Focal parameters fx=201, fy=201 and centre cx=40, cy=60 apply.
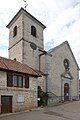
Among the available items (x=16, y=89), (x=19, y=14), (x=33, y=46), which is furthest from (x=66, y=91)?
(x=16, y=89)

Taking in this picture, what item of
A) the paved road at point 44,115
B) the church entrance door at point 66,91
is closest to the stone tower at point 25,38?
the church entrance door at point 66,91

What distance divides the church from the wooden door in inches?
104

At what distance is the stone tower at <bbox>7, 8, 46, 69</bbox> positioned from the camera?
101ft

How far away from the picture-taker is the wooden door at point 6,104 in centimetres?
1927

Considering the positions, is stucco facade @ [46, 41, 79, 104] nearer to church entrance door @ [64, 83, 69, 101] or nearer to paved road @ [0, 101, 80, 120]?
church entrance door @ [64, 83, 69, 101]

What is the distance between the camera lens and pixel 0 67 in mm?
19312

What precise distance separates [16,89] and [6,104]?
Answer: 1905mm

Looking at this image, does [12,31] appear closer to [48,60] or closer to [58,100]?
[48,60]

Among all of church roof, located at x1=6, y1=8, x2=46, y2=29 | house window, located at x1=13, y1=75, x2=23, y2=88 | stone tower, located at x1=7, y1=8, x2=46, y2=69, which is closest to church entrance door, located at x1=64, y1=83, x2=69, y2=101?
stone tower, located at x1=7, y1=8, x2=46, y2=69

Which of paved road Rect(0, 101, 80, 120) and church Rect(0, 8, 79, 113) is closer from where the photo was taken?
paved road Rect(0, 101, 80, 120)

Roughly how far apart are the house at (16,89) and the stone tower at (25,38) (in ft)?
24.8

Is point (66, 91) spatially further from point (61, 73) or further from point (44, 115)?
point (44, 115)

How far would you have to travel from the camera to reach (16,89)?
20.8 m

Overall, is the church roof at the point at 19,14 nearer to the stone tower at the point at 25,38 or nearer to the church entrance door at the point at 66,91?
the stone tower at the point at 25,38
